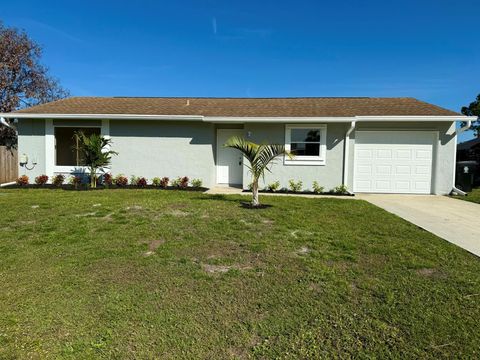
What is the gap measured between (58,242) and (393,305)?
4.77m

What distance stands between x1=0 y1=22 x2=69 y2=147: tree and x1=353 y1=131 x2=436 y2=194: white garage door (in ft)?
63.3

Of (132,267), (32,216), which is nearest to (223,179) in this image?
(32,216)

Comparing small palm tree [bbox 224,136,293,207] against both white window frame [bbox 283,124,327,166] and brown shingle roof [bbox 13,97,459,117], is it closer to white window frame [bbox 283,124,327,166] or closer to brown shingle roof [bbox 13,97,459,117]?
white window frame [bbox 283,124,327,166]

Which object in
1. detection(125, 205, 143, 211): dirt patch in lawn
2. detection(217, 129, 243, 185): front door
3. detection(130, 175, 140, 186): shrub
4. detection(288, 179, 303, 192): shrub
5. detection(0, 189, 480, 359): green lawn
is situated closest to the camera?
detection(0, 189, 480, 359): green lawn

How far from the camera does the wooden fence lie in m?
12.7

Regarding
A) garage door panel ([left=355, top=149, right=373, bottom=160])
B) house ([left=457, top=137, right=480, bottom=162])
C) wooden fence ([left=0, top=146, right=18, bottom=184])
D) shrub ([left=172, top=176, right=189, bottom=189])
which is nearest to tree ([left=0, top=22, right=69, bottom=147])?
wooden fence ([left=0, top=146, right=18, bottom=184])

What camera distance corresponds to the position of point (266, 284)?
357 centimetres

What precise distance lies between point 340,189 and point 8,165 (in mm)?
13150

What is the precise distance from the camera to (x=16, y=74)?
809 inches

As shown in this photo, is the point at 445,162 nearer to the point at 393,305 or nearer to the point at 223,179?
the point at 223,179

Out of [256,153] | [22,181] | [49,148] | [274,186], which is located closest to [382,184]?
[274,186]

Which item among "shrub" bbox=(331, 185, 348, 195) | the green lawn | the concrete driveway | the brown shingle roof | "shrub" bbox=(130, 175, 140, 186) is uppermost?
the brown shingle roof

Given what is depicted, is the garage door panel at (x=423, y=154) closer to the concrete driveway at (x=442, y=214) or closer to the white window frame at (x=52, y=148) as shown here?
the concrete driveway at (x=442, y=214)

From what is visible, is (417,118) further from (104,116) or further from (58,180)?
(58,180)
